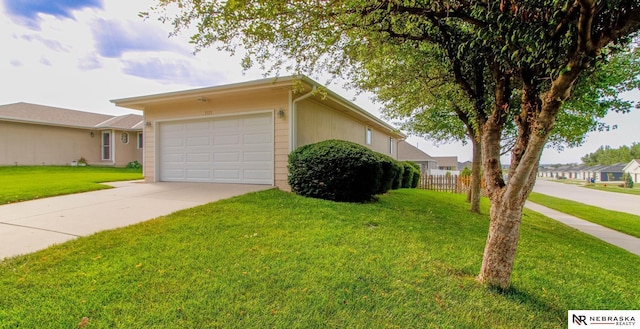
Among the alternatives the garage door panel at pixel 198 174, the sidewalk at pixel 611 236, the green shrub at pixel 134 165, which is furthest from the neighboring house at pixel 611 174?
the green shrub at pixel 134 165

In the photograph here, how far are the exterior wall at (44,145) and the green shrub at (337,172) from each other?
716 inches

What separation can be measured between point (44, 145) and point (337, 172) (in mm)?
19600

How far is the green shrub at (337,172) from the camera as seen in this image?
682cm

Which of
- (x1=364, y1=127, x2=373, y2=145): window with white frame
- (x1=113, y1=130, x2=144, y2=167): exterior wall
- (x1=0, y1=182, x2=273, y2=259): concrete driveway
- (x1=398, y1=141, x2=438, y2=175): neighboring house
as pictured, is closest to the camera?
(x1=0, y1=182, x2=273, y2=259): concrete driveway

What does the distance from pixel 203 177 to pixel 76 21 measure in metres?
5.12

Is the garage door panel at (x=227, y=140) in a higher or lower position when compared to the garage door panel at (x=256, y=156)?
higher

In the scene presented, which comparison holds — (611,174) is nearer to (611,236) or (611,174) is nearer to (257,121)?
(611,236)

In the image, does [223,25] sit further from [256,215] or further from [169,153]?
[169,153]

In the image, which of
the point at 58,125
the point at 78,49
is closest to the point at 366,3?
the point at 78,49

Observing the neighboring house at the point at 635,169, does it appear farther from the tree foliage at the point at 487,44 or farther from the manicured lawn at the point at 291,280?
the tree foliage at the point at 487,44

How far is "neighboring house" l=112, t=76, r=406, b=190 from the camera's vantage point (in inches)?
325

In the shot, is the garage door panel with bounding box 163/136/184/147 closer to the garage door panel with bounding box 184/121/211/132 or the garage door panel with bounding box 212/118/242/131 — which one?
the garage door panel with bounding box 184/121/211/132

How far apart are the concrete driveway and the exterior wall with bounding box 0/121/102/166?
13.2 metres

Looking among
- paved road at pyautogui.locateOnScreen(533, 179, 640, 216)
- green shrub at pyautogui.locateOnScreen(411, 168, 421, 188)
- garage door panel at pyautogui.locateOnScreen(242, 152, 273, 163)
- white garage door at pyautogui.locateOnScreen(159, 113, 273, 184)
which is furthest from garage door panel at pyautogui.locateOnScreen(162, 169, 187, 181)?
paved road at pyautogui.locateOnScreen(533, 179, 640, 216)
